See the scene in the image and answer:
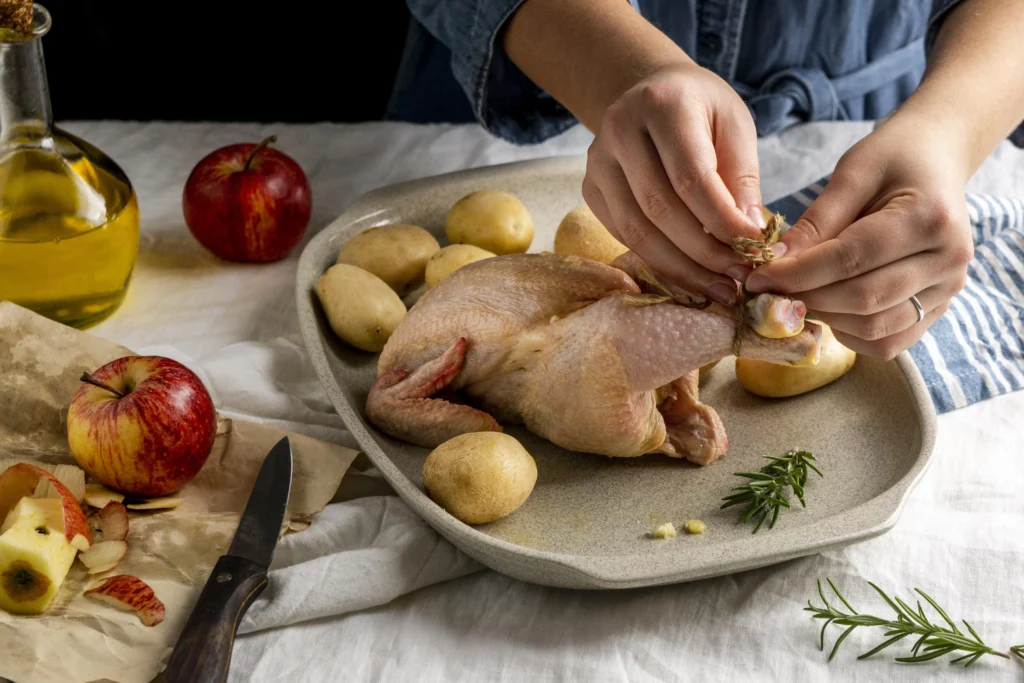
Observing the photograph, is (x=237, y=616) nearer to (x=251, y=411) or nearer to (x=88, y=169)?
(x=251, y=411)

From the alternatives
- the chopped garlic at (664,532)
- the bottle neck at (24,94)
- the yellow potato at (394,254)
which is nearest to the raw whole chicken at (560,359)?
the chopped garlic at (664,532)

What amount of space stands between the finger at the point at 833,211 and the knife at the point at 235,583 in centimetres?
65

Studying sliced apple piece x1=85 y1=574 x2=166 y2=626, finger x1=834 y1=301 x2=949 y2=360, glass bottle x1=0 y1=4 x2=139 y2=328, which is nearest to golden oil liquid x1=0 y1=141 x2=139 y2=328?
glass bottle x1=0 y1=4 x2=139 y2=328

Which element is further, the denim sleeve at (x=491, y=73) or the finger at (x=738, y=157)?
the denim sleeve at (x=491, y=73)

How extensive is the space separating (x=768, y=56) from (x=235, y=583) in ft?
4.69

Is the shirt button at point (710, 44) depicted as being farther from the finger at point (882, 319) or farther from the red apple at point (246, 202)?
the finger at point (882, 319)

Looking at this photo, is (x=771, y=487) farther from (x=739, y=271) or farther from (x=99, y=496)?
(x=99, y=496)

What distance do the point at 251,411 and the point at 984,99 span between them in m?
1.06

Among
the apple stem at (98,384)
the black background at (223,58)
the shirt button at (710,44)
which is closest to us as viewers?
the apple stem at (98,384)

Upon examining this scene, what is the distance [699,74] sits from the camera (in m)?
1.22

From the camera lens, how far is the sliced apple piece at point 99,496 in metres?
1.25

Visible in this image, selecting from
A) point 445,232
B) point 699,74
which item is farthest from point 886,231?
point 445,232

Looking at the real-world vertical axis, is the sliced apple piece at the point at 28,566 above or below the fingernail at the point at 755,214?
below

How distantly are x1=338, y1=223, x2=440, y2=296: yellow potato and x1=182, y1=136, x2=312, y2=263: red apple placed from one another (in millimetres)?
178
